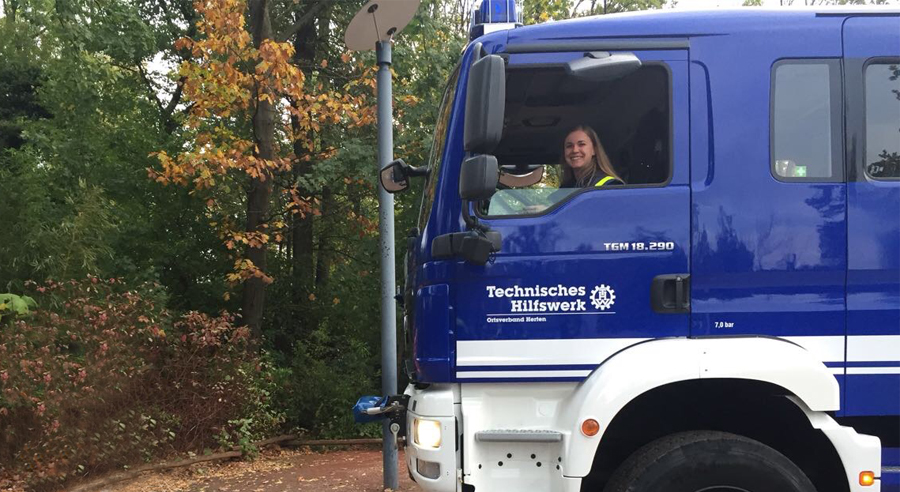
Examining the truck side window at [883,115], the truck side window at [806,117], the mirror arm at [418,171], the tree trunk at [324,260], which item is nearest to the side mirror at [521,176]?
the mirror arm at [418,171]

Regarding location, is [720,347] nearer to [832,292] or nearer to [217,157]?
[832,292]

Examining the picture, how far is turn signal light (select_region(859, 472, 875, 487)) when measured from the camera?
119 inches

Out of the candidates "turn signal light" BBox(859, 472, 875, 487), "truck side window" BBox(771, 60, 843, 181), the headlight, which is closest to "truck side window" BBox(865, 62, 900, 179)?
"truck side window" BBox(771, 60, 843, 181)

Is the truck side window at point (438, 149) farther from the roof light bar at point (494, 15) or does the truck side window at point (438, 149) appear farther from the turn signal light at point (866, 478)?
the turn signal light at point (866, 478)

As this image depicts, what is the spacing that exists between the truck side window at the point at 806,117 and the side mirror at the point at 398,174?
1.96m

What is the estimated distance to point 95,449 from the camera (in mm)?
5938

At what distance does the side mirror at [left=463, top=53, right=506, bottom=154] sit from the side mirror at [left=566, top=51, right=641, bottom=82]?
0.39 metres

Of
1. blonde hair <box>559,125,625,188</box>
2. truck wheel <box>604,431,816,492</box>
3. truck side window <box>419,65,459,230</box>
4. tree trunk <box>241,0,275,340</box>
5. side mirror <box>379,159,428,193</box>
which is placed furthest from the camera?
tree trunk <box>241,0,275,340</box>

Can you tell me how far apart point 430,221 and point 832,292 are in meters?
1.94

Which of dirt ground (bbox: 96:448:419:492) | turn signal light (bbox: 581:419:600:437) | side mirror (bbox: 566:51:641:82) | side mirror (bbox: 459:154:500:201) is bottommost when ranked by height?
dirt ground (bbox: 96:448:419:492)

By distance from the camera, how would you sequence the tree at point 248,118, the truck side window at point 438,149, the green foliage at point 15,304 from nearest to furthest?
the truck side window at point 438,149, the green foliage at point 15,304, the tree at point 248,118

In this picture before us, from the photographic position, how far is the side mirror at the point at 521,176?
3463 millimetres

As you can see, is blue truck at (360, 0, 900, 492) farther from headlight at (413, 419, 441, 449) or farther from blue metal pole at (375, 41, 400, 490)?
blue metal pole at (375, 41, 400, 490)

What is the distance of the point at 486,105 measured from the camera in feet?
10.0
